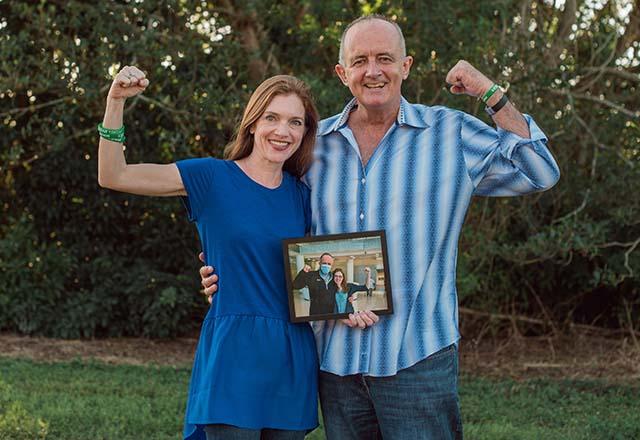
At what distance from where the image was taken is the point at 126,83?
306 cm

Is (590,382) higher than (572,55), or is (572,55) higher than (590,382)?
(572,55)

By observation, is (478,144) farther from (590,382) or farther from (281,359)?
(590,382)

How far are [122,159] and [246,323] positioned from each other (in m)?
0.64

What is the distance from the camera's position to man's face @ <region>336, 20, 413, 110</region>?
335 cm

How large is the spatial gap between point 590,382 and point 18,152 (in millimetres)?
5185

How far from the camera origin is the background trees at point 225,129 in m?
8.02

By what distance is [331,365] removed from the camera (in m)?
3.29

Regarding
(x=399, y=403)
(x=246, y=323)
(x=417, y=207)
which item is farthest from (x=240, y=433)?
(x=417, y=207)

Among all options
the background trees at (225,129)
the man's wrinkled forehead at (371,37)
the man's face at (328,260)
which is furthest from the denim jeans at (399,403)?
the background trees at (225,129)

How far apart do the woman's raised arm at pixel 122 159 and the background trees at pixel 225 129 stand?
4.43 m

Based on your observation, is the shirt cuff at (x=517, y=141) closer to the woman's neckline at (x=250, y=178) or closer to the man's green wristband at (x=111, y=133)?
the woman's neckline at (x=250, y=178)

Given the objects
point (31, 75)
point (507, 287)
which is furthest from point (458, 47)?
point (31, 75)

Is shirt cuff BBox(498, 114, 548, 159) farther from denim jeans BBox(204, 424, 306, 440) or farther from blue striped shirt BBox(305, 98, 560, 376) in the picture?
denim jeans BBox(204, 424, 306, 440)

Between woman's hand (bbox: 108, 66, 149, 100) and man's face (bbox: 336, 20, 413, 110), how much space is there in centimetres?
72
